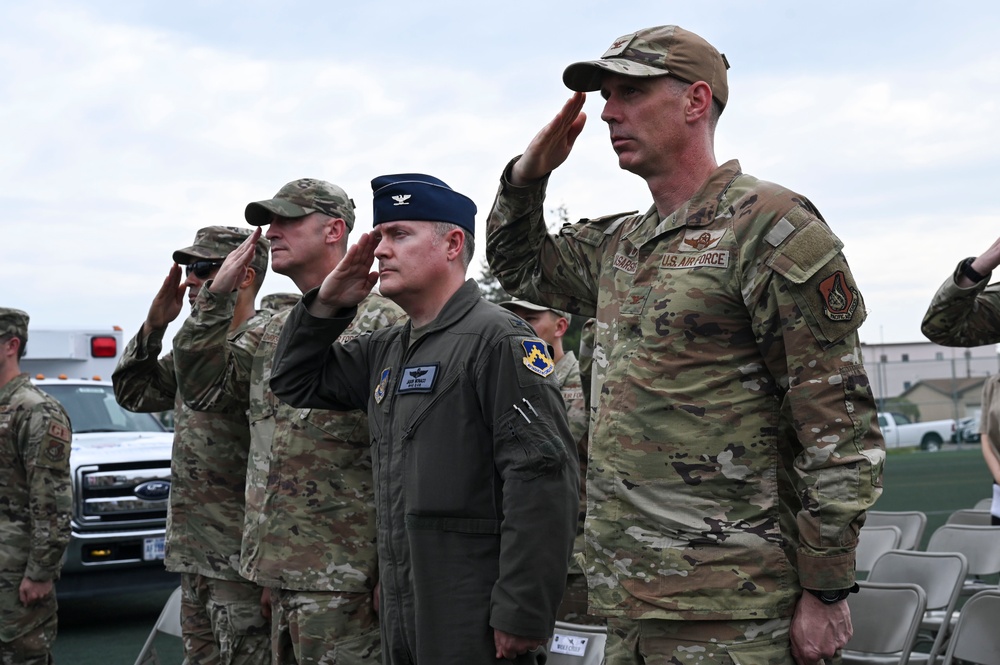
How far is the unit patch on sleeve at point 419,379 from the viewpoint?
10.4ft

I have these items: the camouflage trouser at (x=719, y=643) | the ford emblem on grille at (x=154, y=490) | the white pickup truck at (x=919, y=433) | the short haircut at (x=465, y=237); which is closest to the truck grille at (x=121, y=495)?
the ford emblem on grille at (x=154, y=490)

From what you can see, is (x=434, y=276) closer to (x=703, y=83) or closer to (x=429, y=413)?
(x=429, y=413)

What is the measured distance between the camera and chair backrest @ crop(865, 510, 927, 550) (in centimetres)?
714

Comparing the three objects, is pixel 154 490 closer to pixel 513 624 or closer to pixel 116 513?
pixel 116 513

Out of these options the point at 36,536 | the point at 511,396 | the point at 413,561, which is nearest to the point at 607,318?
the point at 511,396

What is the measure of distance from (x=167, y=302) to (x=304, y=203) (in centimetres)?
100

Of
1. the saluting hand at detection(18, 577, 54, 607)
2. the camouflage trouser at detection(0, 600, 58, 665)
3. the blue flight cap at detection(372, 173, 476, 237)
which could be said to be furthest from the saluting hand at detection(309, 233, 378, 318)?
the camouflage trouser at detection(0, 600, 58, 665)

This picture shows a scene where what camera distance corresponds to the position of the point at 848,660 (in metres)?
4.46

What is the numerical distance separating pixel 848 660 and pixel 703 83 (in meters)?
2.67

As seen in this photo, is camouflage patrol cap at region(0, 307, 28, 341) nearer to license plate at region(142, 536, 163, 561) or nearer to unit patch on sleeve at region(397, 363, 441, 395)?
license plate at region(142, 536, 163, 561)

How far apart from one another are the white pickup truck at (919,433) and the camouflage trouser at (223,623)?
28.2 meters

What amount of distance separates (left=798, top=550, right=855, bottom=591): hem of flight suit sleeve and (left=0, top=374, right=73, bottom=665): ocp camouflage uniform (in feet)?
14.8

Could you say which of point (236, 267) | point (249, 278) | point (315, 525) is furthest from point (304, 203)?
point (315, 525)

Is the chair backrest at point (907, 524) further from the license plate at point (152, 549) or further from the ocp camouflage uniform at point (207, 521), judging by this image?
the license plate at point (152, 549)
